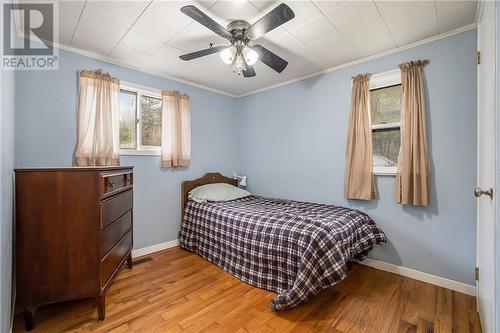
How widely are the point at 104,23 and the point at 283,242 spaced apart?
243 cm

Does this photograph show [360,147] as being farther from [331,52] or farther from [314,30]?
[314,30]

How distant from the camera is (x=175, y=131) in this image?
3.11m

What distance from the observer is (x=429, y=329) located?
158cm

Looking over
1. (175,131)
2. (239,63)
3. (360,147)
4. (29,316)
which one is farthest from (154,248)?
(360,147)

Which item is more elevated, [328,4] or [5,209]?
[328,4]

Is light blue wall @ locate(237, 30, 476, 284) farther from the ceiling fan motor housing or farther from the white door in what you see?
the ceiling fan motor housing

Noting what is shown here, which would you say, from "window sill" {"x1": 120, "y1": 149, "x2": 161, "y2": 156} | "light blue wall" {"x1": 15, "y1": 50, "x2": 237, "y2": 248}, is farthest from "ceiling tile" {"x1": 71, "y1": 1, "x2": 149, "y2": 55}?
"window sill" {"x1": 120, "y1": 149, "x2": 161, "y2": 156}

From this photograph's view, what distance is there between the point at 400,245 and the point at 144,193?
3.00 meters

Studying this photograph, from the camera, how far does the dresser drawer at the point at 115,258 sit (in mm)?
1669

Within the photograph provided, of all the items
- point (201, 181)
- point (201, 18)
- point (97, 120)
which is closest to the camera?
point (201, 18)

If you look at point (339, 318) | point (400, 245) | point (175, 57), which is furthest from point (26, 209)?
point (400, 245)

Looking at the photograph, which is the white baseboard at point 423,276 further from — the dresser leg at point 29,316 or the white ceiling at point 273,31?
the dresser leg at point 29,316

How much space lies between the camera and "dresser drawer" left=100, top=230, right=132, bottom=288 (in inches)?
65.7

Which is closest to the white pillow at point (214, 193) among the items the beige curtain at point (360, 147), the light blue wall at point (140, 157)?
the light blue wall at point (140, 157)
